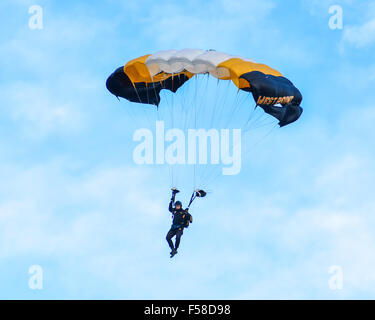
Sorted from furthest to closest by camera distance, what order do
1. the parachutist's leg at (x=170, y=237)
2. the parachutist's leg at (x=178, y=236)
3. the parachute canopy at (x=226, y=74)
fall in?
the parachutist's leg at (x=170, y=237)
the parachutist's leg at (x=178, y=236)
the parachute canopy at (x=226, y=74)

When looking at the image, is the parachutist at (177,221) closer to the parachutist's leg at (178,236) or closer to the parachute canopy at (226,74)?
the parachutist's leg at (178,236)

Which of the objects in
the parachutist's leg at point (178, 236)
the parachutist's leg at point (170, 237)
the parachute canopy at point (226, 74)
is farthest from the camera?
the parachutist's leg at point (170, 237)

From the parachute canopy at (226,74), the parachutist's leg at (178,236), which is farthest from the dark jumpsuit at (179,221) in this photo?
the parachute canopy at (226,74)

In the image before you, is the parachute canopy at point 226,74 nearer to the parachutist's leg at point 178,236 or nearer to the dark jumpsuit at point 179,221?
the dark jumpsuit at point 179,221

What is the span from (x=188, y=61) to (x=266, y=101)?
2851 mm

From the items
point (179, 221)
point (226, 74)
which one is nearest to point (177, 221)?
point (179, 221)

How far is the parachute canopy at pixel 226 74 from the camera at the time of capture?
92.6 ft

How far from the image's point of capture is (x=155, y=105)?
3219cm

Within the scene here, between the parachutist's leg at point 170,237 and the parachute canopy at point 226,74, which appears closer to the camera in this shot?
the parachute canopy at point 226,74

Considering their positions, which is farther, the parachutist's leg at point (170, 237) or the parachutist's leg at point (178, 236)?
the parachutist's leg at point (170, 237)

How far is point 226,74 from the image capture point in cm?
2919

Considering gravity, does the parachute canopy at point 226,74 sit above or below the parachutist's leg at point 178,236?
above
